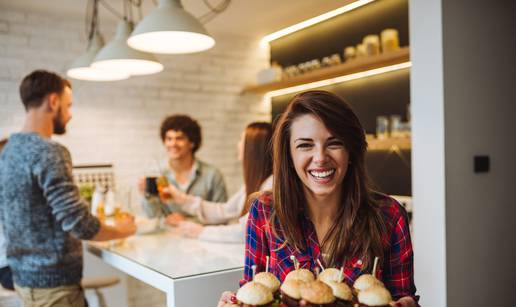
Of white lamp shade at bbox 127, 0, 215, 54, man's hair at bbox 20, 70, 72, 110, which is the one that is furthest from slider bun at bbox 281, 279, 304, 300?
man's hair at bbox 20, 70, 72, 110

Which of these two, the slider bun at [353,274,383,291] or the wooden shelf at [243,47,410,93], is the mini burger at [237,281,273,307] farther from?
A: the wooden shelf at [243,47,410,93]

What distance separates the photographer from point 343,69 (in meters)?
3.84

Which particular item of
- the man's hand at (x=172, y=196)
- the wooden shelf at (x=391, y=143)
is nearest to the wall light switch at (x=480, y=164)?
the wooden shelf at (x=391, y=143)

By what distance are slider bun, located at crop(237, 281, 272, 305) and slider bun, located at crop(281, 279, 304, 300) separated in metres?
0.04

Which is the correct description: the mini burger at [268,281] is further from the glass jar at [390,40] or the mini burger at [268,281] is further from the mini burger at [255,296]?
the glass jar at [390,40]

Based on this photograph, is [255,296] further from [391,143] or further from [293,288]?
[391,143]

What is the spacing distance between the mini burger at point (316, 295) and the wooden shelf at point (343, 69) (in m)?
2.47

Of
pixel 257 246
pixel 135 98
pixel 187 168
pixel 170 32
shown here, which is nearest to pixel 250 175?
pixel 170 32

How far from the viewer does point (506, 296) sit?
2.75 meters

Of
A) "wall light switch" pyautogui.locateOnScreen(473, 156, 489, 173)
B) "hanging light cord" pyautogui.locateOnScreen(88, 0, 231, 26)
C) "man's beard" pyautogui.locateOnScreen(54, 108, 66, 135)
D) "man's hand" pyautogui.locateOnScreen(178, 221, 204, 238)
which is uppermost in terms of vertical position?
"hanging light cord" pyautogui.locateOnScreen(88, 0, 231, 26)

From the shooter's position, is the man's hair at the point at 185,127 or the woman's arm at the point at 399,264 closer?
the woman's arm at the point at 399,264

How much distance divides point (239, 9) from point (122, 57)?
70.4 inches

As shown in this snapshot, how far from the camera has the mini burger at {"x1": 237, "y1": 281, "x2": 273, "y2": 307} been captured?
46.5 inches

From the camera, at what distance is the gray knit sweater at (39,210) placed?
212cm
